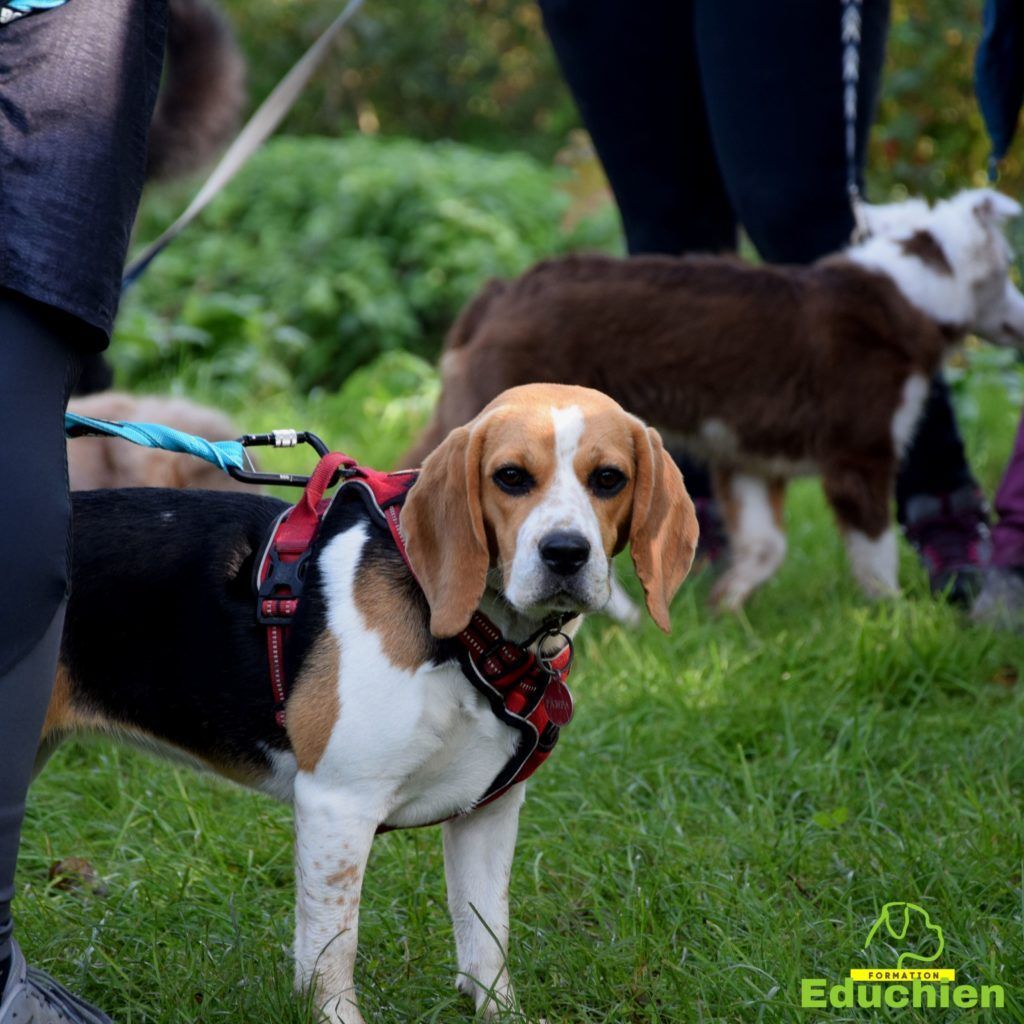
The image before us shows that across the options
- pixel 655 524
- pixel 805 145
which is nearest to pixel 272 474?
pixel 655 524

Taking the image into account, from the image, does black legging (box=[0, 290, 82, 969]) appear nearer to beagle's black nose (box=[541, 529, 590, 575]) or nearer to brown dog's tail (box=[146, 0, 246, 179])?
beagle's black nose (box=[541, 529, 590, 575])

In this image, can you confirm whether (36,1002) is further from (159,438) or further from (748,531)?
(748,531)

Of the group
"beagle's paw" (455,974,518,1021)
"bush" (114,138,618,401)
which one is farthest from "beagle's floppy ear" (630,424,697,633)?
"bush" (114,138,618,401)

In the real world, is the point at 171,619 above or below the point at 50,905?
above

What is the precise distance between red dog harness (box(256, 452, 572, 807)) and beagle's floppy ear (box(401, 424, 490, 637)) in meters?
0.05

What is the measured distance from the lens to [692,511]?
222 cm

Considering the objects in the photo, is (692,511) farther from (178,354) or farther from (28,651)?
(178,354)

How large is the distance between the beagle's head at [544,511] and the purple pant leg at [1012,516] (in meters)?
2.10

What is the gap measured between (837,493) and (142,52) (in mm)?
2990

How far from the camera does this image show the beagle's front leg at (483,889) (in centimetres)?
226

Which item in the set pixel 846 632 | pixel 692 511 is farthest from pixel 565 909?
pixel 846 632

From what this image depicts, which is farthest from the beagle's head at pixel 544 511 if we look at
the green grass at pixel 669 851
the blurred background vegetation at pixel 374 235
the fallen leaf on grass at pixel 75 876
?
the blurred background vegetation at pixel 374 235

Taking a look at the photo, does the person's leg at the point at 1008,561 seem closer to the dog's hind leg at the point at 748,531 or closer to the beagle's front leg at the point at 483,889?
the dog's hind leg at the point at 748,531

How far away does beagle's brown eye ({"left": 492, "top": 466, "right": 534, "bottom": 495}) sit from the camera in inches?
82.0
